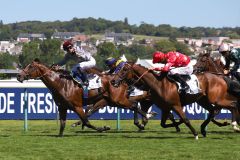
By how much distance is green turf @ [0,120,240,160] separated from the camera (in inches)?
499

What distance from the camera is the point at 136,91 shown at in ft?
64.7

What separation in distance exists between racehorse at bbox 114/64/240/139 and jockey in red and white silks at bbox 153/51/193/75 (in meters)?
0.24

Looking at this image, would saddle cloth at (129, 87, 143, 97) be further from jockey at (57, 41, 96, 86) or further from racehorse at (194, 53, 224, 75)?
jockey at (57, 41, 96, 86)

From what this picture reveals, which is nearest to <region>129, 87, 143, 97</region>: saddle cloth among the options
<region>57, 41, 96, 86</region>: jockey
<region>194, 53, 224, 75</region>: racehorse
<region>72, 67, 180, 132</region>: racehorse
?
<region>72, 67, 180, 132</region>: racehorse

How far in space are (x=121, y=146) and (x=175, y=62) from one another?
2.81m

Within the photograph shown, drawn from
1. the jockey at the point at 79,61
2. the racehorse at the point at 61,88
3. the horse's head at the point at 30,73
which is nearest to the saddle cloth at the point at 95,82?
the jockey at the point at 79,61

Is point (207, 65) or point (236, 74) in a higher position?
point (207, 65)

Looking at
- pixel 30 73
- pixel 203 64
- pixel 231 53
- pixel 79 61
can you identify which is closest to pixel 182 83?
pixel 231 53

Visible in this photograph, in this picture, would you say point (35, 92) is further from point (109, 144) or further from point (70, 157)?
point (70, 157)

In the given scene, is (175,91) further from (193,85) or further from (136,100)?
(136,100)

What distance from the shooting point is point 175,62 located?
53.7ft

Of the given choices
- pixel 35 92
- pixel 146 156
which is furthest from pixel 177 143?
pixel 35 92

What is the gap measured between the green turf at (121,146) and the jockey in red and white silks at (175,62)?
1.48 metres

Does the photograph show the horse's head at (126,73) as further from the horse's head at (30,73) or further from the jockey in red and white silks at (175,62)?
the horse's head at (30,73)
